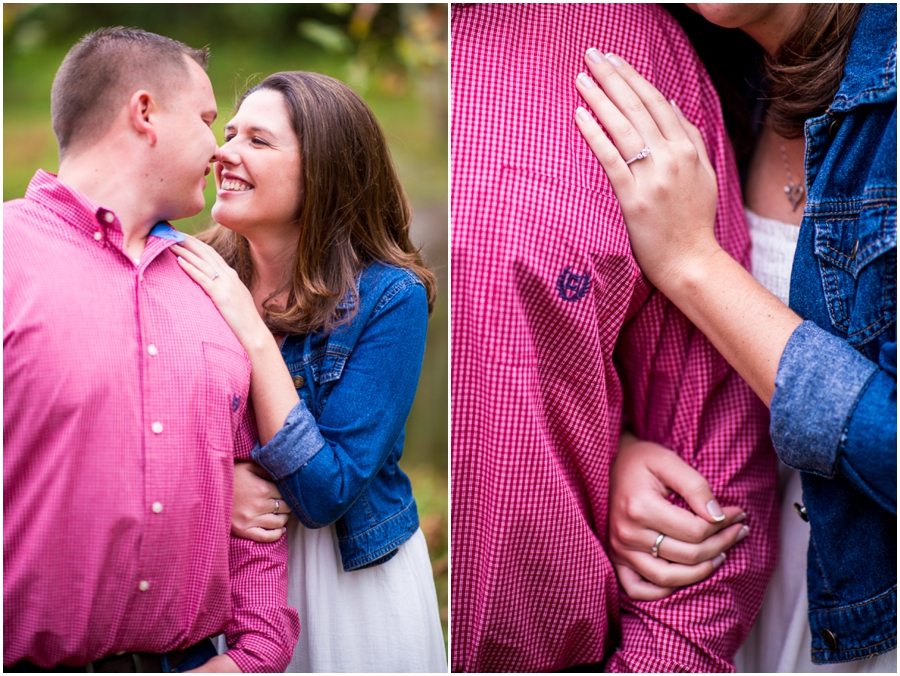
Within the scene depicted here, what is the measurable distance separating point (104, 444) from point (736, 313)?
121 cm

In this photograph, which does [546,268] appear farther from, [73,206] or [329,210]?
[73,206]

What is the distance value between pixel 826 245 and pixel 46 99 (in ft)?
5.92

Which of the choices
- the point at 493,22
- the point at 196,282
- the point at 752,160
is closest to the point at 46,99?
the point at 196,282

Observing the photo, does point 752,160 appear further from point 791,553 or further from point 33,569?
point 33,569

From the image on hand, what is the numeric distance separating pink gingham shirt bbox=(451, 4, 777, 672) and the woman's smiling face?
0.38m

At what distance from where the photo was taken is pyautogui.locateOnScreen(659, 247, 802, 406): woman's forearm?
156 cm

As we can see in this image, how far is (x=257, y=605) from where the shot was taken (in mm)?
1547

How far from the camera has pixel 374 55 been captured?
2.89m

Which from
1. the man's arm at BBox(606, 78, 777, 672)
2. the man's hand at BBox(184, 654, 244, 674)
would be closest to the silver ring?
the man's arm at BBox(606, 78, 777, 672)

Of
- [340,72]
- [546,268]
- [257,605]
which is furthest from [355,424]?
[340,72]

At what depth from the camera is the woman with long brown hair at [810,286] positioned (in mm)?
1485

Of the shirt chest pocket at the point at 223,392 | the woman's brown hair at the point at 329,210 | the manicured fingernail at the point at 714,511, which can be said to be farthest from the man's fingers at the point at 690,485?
the shirt chest pocket at the point at 223,392

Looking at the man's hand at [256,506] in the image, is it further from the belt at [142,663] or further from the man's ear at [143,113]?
the man's ear at [143,113]

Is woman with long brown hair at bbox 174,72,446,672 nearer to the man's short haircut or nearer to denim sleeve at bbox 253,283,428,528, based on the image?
denim sleeve at bbox 253,283,428,528
